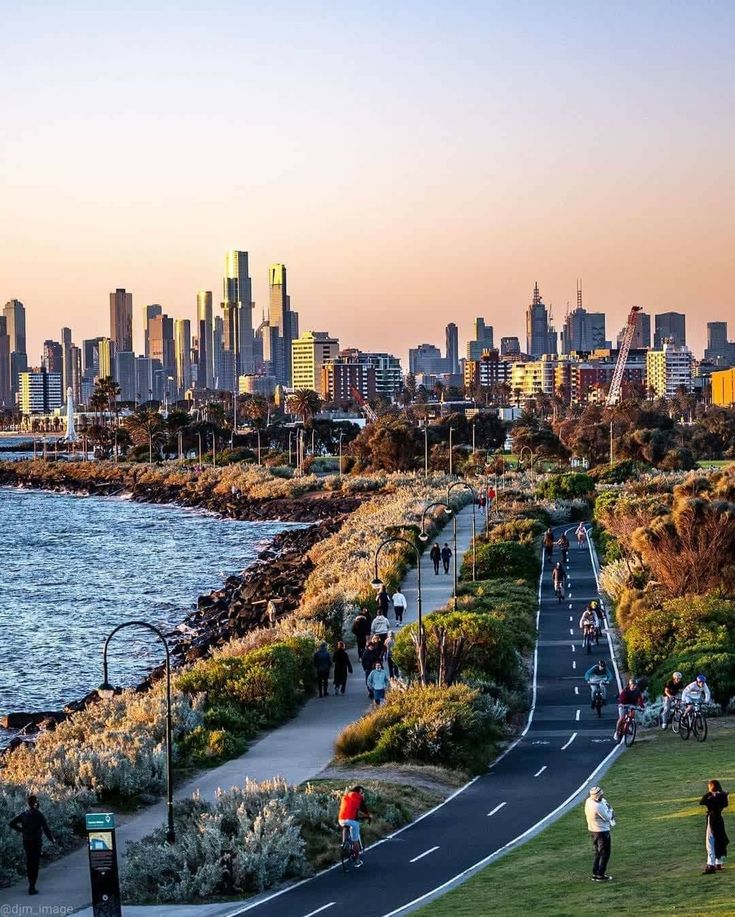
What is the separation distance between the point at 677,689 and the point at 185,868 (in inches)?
493

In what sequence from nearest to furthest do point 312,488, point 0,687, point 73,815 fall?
point 73,815, point 0,687, point 312,488

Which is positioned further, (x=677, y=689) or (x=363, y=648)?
(x=363, y=648)

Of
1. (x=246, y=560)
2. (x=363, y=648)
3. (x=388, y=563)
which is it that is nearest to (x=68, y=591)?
(x=246, y=560)

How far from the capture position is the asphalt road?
17641 millimetres

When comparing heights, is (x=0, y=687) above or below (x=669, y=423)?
below

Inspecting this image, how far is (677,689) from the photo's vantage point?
90.7 feet

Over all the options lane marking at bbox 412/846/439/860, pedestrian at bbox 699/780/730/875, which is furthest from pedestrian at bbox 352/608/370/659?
pedestrian at bbox 699/780/730/875

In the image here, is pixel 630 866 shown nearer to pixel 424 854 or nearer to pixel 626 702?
pixel 424 854

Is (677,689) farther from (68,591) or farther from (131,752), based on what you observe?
(68,591)

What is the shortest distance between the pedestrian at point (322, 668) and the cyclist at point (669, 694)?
7.63m

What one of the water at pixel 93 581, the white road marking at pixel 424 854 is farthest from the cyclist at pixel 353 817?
the water at pixel 93 581

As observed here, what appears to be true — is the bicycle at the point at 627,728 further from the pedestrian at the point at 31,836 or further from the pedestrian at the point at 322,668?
the pedestrian at the point at 31,836

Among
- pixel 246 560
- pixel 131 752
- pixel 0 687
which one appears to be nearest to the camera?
pixel 131 752

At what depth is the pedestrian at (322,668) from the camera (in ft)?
104
